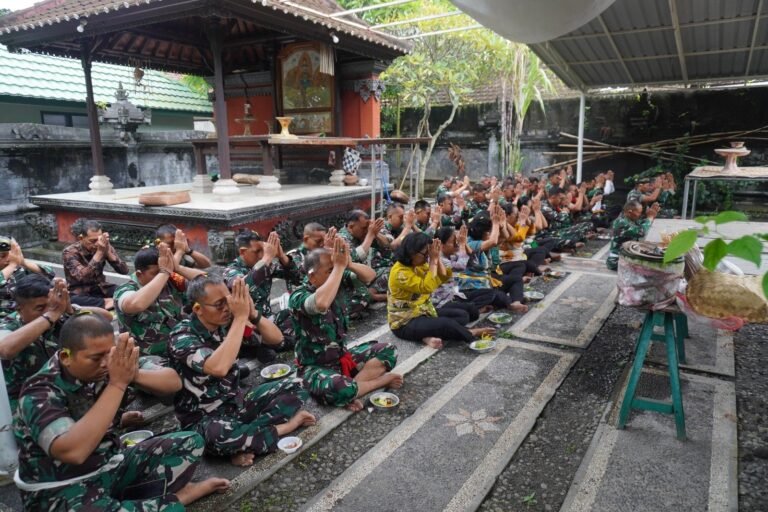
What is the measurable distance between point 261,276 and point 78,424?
281 cm

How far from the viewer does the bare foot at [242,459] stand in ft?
10.8

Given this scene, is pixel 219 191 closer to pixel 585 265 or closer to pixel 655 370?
pixel 585 265

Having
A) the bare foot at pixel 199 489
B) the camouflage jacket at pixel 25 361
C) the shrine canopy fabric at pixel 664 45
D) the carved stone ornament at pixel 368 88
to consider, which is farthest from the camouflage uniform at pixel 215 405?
the carved stone ornament at pixel 368 88

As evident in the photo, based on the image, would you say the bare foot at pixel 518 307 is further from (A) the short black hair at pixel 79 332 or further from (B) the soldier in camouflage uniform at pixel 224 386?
(A) the short black hair at pixel 79 332

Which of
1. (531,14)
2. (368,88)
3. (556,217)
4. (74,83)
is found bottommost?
(556,217)

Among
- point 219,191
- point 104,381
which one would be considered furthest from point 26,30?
point 104,381

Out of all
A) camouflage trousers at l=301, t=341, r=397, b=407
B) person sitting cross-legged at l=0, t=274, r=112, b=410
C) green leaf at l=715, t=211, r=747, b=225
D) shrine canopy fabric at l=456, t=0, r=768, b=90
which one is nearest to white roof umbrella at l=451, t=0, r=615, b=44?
green leaf at l=715, t=211, r=747, b=225

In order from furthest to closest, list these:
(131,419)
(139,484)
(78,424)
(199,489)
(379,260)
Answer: (379,260)
(131,419)
(199,489)
(139,484)
(78,424)

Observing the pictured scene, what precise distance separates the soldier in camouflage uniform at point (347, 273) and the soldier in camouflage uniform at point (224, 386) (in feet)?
→ 3.23

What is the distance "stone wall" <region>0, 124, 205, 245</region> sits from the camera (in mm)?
9883

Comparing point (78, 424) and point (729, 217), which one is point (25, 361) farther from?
point (729, 217)

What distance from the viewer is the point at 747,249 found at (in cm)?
141

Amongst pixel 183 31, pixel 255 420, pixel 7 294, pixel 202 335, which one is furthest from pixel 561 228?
pixel 183 31

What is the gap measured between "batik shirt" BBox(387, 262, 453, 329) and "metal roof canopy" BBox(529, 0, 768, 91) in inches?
236
